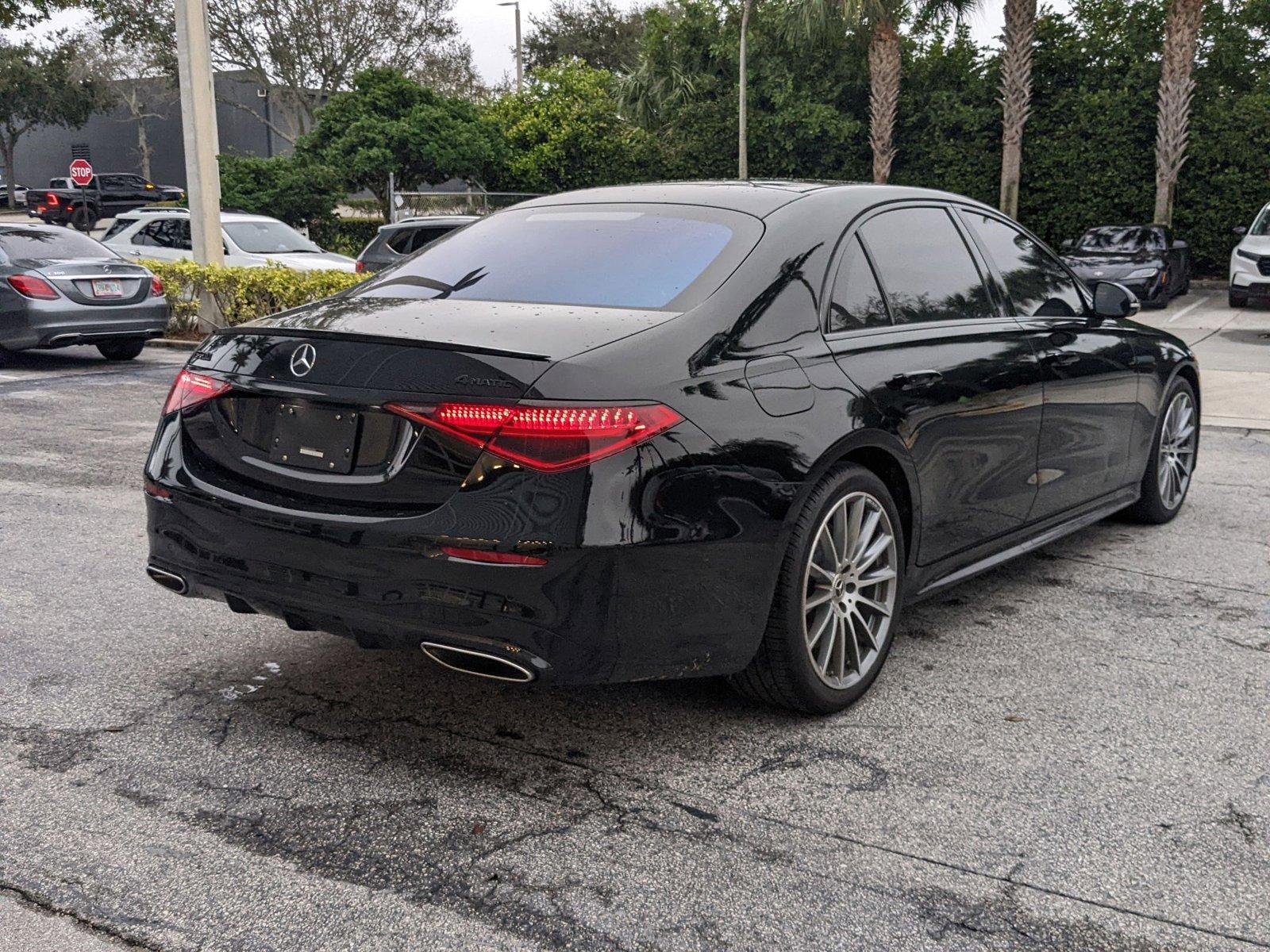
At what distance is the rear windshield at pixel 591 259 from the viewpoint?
369 cm

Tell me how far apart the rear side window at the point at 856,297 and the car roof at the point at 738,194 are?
0.25 meters

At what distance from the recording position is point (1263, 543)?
5.89m

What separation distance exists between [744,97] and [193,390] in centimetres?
2836

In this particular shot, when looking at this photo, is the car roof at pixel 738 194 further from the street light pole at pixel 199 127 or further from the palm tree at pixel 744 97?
the palm tree at pixel 744 97

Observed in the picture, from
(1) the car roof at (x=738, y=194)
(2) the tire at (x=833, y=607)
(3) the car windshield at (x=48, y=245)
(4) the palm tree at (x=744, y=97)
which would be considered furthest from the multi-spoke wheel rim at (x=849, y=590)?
(4) the palm tree at (x=744, y=97)

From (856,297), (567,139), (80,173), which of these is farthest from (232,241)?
(567,139)

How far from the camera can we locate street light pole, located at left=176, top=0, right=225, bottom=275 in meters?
14.1

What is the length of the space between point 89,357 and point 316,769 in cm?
1164

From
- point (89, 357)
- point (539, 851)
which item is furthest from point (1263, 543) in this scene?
point (89, 357)

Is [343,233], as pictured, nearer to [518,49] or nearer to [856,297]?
[518,49]

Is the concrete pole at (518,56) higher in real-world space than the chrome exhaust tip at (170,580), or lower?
higher

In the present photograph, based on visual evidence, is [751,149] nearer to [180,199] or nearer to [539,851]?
[180,199]

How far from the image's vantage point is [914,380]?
13.4 feet

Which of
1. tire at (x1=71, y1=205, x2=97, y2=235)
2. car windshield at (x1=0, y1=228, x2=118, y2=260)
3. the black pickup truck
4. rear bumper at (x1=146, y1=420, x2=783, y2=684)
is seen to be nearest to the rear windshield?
rear bumper at (x1=146, y1=420, x2=783, y2=684)
